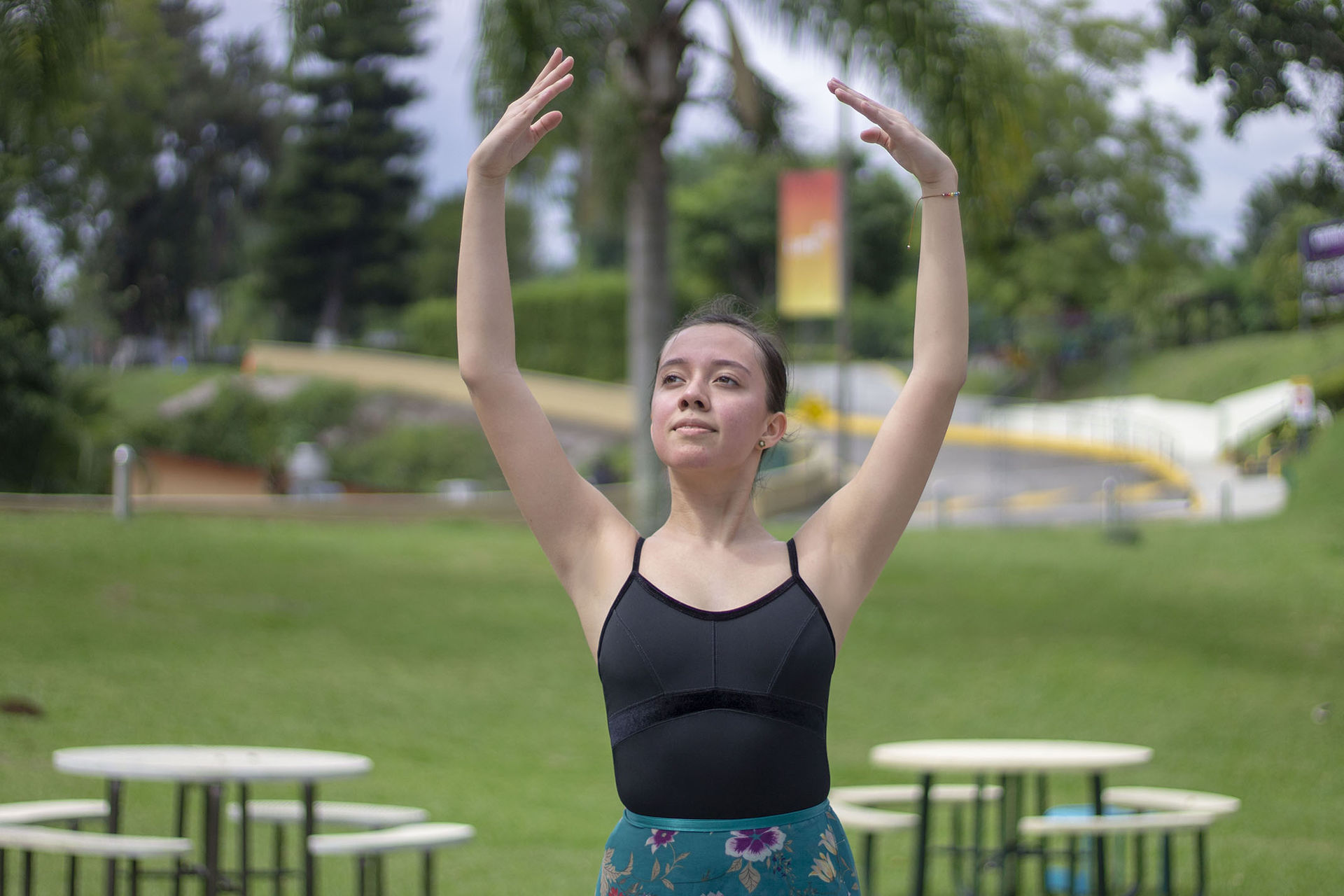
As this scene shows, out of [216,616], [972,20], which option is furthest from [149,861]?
[972,20]

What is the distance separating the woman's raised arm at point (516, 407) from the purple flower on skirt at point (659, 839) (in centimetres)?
30

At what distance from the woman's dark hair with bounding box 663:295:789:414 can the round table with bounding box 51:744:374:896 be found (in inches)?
123

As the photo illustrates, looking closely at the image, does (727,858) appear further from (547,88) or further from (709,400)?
(547,88)

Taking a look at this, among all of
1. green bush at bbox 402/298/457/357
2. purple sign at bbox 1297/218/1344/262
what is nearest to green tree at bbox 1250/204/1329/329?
purple sign at bbox 1297/218/1344/262

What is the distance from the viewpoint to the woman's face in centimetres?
213

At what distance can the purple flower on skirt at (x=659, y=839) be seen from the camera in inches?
78.5

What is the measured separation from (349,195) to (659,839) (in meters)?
44.4

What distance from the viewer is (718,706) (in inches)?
79.4

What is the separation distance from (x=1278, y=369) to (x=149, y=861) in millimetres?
35321

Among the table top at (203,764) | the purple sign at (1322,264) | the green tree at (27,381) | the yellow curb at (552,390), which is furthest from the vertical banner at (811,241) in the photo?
the table top at (203,764)

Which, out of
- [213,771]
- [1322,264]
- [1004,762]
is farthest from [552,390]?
[213,771]

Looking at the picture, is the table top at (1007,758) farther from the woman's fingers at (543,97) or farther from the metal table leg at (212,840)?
the woman's fingers at (543,97)

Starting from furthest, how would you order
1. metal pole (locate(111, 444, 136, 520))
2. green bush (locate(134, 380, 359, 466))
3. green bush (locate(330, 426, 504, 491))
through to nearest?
green bush (locate(134, 380, 359, 466)) → green bush (locate(330, 426, 504, 491)) → metal pole (locate(111, 444, 136, 520))

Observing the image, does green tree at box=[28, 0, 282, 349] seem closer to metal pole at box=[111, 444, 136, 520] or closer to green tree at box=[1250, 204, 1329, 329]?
metal pole at box=[111, 444, 136, 520]
